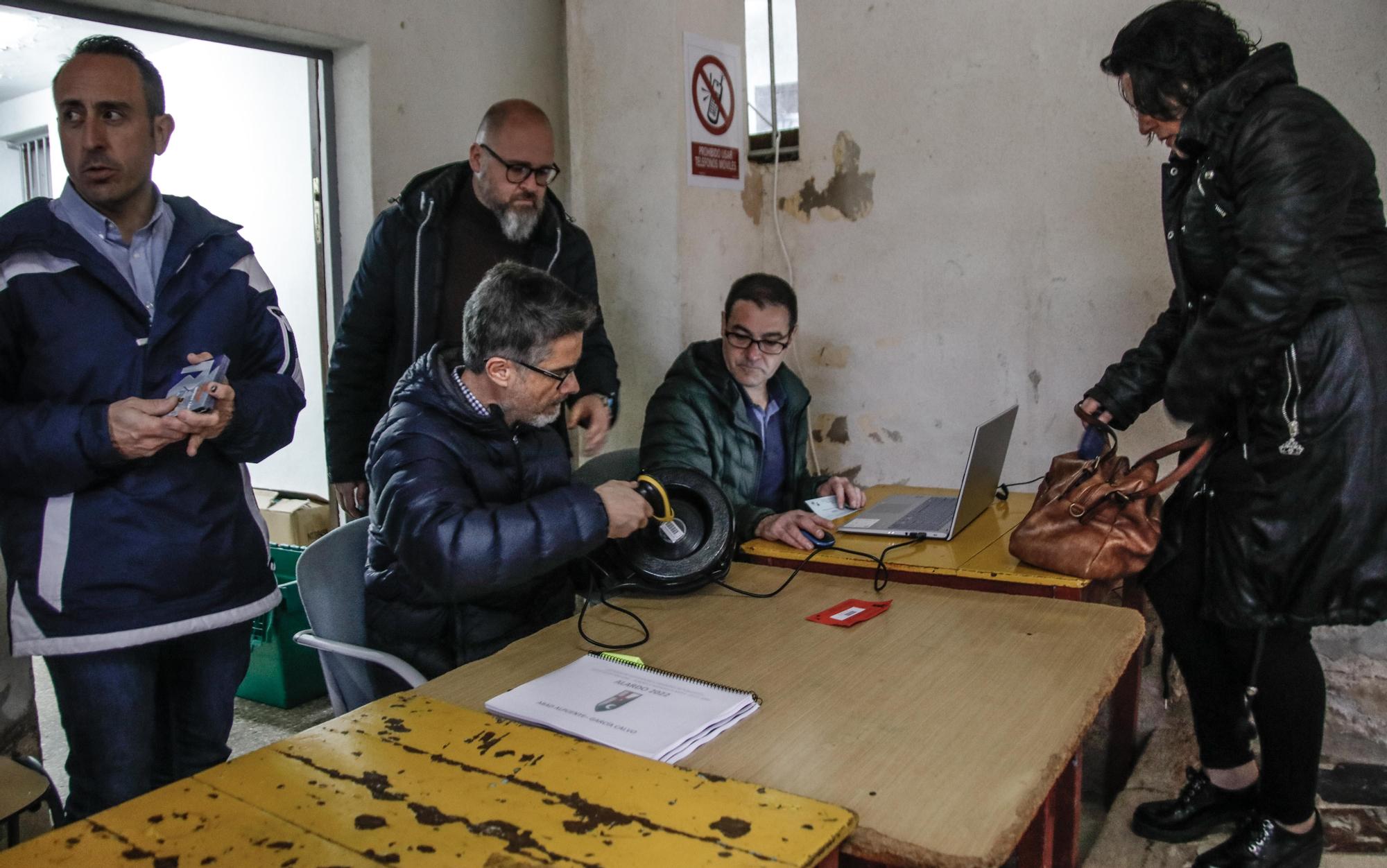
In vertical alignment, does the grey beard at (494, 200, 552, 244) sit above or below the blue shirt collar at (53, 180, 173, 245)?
above

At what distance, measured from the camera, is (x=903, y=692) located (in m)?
1.58

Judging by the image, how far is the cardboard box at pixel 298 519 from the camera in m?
3.75

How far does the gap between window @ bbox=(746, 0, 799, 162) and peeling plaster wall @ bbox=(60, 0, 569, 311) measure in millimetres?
922

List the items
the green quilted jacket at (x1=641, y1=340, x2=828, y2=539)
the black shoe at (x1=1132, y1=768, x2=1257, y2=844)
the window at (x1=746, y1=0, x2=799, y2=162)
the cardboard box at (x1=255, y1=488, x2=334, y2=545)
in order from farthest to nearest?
1. the window at (x1=746, y1=0, x2=799, y2=162)
2. the cardboard box at (x1=255, y1=488, x2=334, y2=545)
3. the green quilted jacket at (x1=641, y1=340, x2=828, y2=539)
4. the black shoe at (x1=1132, y1=768, x2=1257, y2=844)

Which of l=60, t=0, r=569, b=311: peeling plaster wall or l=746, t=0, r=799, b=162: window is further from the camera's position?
l=746, t=0, r=799, b=162: window

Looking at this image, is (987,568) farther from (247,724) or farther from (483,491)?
(247,724)

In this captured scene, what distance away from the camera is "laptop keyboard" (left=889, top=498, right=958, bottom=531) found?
2617 mm

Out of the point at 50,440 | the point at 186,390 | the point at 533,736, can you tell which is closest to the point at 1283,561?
the point at 533,736

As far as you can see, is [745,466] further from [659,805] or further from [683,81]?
[659,805]

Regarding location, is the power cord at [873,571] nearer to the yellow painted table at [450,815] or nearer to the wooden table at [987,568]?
the wooden table at [987,568]

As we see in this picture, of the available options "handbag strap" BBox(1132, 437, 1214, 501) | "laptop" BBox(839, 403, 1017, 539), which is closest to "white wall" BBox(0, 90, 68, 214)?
"laptop" BBox(839, 403, 1017, 539)

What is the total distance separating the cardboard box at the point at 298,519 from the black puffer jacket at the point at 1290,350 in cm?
291

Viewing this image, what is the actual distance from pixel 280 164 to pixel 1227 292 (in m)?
3.23

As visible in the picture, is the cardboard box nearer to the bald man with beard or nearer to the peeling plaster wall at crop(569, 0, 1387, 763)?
the bald man with beard
